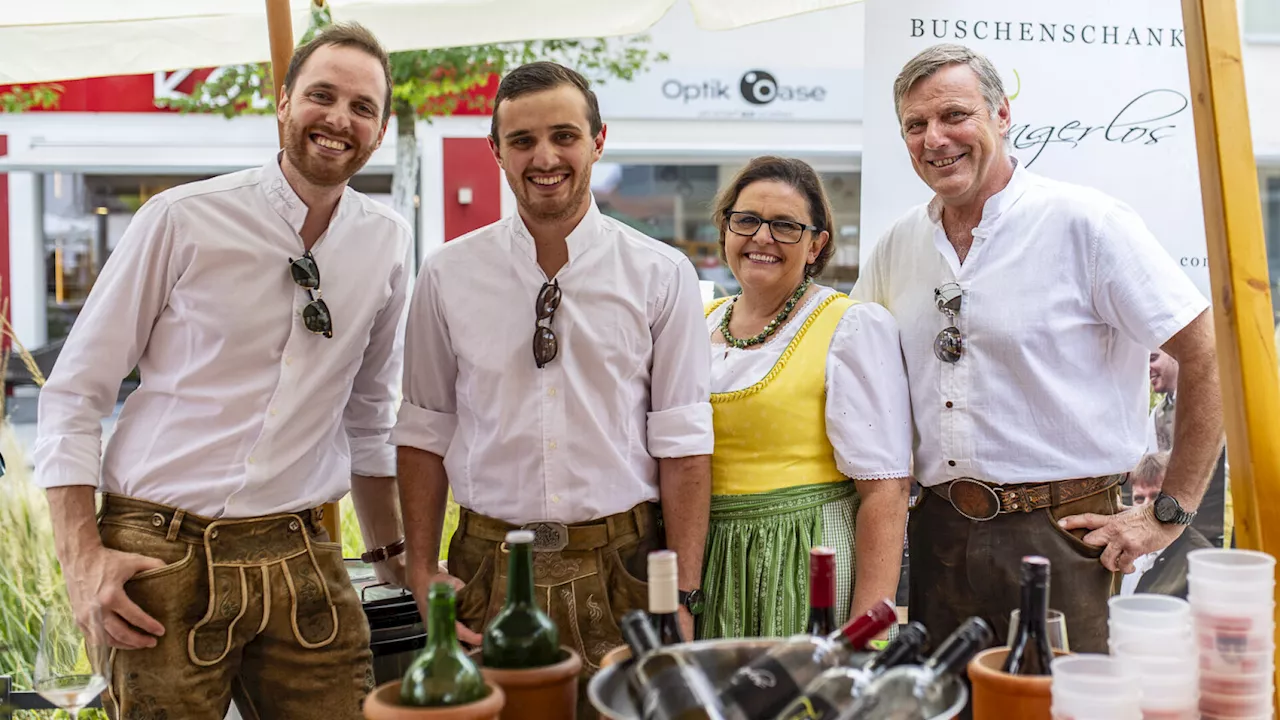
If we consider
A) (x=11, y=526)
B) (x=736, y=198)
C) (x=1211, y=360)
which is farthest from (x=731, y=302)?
(x=11, y=526)

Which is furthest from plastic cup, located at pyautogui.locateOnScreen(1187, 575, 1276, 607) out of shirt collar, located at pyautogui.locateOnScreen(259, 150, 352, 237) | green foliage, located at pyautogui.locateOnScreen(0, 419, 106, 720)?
green foliage, located at pyautogui.locateOnScreen(0, 419, 106, 720)

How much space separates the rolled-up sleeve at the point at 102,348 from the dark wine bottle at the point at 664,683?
51.2 inches

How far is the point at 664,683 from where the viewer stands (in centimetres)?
110

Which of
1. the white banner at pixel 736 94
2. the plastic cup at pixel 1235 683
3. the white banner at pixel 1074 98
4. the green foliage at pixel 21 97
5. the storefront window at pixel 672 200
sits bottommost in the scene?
the plastic cup at pixel 1235 683

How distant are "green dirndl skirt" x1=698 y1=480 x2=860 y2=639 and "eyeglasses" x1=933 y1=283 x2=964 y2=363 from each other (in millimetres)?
361

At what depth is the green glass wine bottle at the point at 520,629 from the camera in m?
1.28

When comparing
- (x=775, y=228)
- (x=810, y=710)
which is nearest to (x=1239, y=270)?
(x=810, y=710)

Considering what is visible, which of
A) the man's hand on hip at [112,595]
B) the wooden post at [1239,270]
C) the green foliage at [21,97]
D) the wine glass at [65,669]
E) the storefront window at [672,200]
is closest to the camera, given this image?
the wooden post at [1239,270]

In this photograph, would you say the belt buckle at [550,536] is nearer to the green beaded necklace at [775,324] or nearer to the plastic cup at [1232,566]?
the green beaded necklace at [775,324]

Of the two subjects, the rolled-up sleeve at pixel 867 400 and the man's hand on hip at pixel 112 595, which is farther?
the rolled-up sleeve at pixel 867 400

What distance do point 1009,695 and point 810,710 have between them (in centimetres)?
27

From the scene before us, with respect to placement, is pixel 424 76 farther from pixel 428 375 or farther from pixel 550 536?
pixel 550 536

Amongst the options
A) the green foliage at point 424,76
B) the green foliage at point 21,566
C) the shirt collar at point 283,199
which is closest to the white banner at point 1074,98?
the shirt collar at point 283,199

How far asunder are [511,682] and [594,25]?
2.39 m
